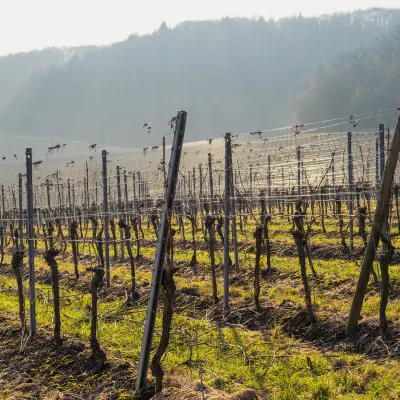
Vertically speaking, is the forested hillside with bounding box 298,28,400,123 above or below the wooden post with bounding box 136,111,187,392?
above

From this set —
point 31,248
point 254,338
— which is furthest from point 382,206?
point 31,248

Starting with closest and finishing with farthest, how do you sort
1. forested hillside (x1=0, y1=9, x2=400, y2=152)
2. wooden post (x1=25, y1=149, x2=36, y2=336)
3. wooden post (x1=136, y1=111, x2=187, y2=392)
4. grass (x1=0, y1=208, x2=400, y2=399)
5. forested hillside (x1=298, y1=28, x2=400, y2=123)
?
wooden post (x1=136, y1=111, x2=187, y2=392) < grass (x1=0, y1=208, x2=400, y2=399) < wooden post (x1=25, y1=149, x2=36, y2=336) < forested hillside (x1=298, y1=28, x2=400, y2=123) < forested hillside (x1=0, y1=9, x2=400, y2=152)

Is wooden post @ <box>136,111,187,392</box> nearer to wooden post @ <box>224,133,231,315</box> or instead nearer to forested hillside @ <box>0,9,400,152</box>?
wooden post @ <box>224,133,231,315</box>

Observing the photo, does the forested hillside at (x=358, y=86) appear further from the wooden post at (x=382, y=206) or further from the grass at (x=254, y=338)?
the wooden post at (x=382, y=206)

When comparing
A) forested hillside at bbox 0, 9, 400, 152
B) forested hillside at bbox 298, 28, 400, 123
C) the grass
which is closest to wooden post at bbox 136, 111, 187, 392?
the grass

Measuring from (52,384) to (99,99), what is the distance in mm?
189119

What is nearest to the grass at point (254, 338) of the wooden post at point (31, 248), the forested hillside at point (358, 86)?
the wooden post at point (31, 248)

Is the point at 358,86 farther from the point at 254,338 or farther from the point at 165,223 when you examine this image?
the point at 165,223

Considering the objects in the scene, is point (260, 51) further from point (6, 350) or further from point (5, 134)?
point (6, 350)

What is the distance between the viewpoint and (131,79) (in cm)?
19425

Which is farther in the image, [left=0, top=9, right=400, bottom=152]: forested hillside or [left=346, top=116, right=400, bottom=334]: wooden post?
[left=0, top=9, right=400, bottom=152]: forested hillside

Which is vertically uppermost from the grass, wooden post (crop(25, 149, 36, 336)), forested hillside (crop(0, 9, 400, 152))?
forested hillside (crop(0, 9, 400, 152))

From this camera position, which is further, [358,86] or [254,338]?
[358,86]

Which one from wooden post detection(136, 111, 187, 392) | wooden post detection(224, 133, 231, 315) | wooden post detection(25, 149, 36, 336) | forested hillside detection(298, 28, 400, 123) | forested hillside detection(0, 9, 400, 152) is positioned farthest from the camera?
forested hillside detection(0, 9, 400, 152)
